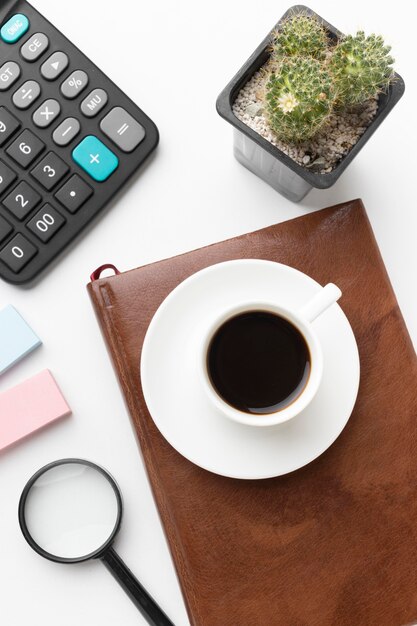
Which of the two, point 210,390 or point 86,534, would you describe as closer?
point 210,390

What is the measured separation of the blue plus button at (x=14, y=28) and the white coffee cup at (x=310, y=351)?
409 millimetres

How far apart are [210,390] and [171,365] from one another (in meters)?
0.06

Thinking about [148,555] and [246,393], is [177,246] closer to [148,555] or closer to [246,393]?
[246,393]

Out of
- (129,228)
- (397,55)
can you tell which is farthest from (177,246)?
(397,55)

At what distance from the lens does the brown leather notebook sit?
24.9 inches

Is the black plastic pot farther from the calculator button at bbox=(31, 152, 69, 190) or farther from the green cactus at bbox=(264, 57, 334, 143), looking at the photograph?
the calculator button at bbox=(31, 152, 69, 190)

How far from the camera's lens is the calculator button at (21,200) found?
0.70 meters

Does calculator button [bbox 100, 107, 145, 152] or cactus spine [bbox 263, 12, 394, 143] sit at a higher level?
calculator button [bbox 100, 107, 145, 152]

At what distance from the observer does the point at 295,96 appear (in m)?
0.55

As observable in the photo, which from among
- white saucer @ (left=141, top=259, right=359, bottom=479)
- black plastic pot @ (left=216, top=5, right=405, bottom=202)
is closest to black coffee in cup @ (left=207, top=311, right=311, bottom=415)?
white saucer @ (left=141, top=259, right=359, bottom=479)

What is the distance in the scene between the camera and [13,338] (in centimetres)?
71

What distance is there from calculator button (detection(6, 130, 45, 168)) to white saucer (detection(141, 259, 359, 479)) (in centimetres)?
24

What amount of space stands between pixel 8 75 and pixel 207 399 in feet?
1.40

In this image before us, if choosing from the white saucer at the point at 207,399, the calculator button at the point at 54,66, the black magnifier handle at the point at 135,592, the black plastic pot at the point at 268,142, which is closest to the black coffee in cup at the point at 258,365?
the white saucer at the point at 207,399
